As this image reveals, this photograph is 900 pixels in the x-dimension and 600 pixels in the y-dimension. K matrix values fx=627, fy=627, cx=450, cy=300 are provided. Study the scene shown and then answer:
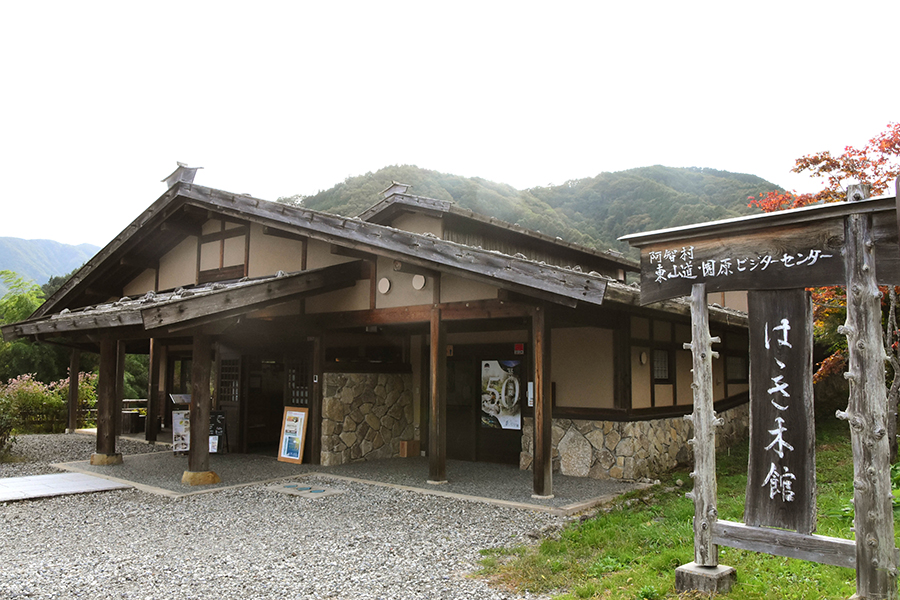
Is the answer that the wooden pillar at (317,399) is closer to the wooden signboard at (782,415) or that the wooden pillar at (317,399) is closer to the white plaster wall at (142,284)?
the white plaster wall at (142,284)

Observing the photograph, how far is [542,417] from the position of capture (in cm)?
784

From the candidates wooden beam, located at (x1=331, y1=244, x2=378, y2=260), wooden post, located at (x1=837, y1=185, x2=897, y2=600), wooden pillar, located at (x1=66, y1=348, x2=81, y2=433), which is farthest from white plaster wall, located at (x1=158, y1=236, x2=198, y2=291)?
wooden post, located at (x1=837, y1=185, x2=897, y2=600)

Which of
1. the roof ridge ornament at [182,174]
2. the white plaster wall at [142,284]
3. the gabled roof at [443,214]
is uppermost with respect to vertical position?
the roof ridge ornament at [182,174]

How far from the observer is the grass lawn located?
4.29 metres

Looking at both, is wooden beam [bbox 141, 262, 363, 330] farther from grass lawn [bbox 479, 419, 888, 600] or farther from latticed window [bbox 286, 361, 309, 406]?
grass lawn [bbox 479, 419, 888, 600]

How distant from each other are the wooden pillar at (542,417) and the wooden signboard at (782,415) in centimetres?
364

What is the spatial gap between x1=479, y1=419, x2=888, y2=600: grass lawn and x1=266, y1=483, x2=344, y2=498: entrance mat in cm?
335

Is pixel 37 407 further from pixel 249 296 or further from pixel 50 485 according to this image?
pixel 249 296

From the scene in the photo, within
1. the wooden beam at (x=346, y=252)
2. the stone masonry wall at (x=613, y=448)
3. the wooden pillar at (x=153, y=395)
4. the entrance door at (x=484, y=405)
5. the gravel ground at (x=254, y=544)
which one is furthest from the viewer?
the wooden pillar at (x=153, y=395)

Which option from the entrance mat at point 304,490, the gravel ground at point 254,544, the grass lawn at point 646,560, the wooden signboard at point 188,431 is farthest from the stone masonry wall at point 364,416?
the grass lawn at point 646,560

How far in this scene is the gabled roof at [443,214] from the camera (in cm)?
1183

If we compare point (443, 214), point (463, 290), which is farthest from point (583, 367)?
point (443, 214)

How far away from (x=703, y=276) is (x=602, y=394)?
18.0ft

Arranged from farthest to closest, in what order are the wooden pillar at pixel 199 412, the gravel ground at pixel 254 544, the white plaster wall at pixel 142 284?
the white plaster wall at pixel 142 284
the wooden pillar at pixel 199 412
the gravel ground at pixel 254 544
